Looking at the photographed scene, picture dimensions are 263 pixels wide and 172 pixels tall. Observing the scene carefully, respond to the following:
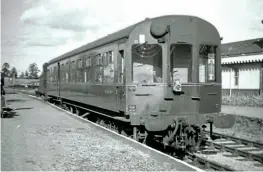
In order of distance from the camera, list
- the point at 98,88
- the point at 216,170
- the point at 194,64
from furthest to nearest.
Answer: the point at 98,88 < the point at 194,64 < the point at 216,170

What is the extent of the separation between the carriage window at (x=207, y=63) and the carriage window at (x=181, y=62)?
1.27 feet

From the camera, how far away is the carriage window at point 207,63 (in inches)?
343

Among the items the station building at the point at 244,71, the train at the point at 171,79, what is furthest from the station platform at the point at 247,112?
the train at the point at 171,79

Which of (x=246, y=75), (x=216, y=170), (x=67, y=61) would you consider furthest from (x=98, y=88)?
(x=246, y=75)

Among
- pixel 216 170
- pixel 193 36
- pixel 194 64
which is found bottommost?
pixel 216 170

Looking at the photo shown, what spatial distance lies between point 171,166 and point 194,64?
3.20m

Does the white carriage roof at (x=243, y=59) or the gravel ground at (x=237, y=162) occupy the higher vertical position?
the white carriage roof at (x=243, y=59)

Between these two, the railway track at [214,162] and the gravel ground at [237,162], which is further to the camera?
the gravel ground at [237,162]

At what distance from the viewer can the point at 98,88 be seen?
10836 mm

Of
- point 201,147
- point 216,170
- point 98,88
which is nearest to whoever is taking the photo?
point 216,170

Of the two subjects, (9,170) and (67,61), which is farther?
(67,61)

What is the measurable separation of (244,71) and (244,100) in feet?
8.60

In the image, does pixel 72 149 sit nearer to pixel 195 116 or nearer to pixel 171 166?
pixel 171 166

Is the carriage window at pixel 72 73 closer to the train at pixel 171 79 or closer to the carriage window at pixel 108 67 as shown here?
the carriage window at pixel 108 67
